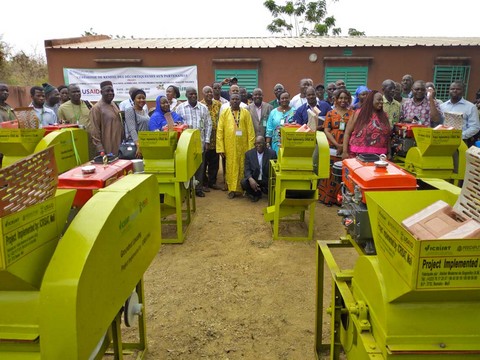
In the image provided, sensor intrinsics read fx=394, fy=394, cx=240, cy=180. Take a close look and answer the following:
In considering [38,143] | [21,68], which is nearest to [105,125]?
[38,143]

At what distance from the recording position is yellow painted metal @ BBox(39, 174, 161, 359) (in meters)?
1.32

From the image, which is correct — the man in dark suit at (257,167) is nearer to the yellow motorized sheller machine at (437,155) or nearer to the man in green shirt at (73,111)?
the yellow motorized sheller machine at (437,155)

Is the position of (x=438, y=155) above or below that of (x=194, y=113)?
below

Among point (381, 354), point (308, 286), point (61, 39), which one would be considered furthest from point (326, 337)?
point (61, 39)

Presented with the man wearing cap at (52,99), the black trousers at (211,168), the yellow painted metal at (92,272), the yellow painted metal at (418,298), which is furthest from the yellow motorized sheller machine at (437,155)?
the man wearing cap at (52,99)

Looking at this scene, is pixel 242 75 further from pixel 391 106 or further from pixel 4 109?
pixel 4 109

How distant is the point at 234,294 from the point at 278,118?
3.32 m

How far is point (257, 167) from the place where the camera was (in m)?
6.16

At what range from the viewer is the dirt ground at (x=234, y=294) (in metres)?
2.85

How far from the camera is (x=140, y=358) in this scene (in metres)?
2.60

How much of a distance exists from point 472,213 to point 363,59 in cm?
988

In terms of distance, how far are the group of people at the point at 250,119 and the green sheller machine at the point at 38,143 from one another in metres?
0.48

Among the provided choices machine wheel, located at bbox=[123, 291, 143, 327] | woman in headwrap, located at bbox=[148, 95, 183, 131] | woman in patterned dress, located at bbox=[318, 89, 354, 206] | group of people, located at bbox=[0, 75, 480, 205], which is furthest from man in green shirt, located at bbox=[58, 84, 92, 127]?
machine wheel, located at bbox=[123, 291, 143, 327]

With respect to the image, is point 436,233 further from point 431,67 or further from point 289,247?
point 431,67
